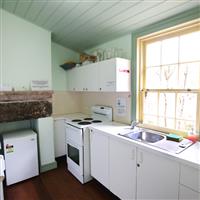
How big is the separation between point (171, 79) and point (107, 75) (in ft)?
2.90

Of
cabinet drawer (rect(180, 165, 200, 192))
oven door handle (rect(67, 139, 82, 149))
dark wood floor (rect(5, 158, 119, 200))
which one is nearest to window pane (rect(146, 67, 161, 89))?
cabinet drawer (rect(180, 165, 200, 192))

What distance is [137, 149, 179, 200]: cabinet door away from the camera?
1323mm

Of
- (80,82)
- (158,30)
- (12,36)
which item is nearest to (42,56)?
(12,36)

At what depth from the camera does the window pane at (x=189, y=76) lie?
1.72 m

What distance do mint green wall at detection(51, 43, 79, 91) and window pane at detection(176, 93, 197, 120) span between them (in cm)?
239

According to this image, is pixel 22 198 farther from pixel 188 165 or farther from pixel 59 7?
pixel 59 7

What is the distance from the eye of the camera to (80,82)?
9.62 feet

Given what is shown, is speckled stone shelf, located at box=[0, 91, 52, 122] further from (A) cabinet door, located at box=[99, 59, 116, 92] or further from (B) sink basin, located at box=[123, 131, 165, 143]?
(B) sink basin, located at box=[123, 131, 165, 143]

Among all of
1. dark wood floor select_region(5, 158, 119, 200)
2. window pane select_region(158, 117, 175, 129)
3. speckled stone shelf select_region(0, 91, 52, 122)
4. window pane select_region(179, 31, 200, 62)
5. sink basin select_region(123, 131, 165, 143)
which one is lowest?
dark wood floor select_region(5, 158, 119, 200)

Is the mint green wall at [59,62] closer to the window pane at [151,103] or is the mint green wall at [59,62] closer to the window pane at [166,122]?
the window pane at [151,103]

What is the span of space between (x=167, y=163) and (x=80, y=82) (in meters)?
2.08

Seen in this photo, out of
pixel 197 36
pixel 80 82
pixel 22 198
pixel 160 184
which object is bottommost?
pixel 22 198

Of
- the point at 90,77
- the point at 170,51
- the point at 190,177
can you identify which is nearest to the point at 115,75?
the point at 90,77

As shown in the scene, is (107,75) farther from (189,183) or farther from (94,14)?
(189,183)
